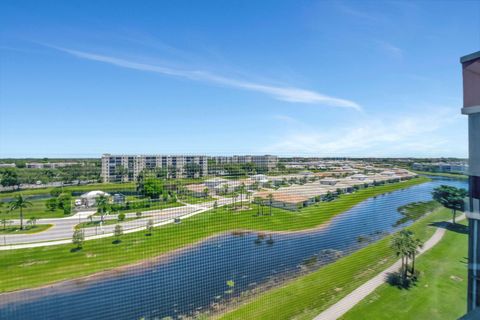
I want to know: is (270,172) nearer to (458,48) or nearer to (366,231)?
(366,231)

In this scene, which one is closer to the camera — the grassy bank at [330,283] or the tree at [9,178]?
the tree at [9,178]

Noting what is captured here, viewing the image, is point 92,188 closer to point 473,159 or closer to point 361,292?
point 473,159

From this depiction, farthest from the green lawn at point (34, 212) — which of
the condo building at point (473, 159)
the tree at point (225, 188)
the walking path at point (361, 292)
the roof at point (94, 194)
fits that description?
the condo building at point (473, 159)

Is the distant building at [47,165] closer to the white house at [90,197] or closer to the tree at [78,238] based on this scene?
the white house at [90,197]

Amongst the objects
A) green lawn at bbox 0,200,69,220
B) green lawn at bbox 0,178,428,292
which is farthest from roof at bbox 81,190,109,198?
green lawn at bbox 0,178,428,292

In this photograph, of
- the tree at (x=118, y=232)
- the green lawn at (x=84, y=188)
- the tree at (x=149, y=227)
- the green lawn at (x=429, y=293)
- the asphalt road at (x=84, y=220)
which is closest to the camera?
the green lawn at (x=429, y=293)

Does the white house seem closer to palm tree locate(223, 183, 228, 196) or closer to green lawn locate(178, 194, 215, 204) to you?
green lawn locate(178, 194, 215, 204)
